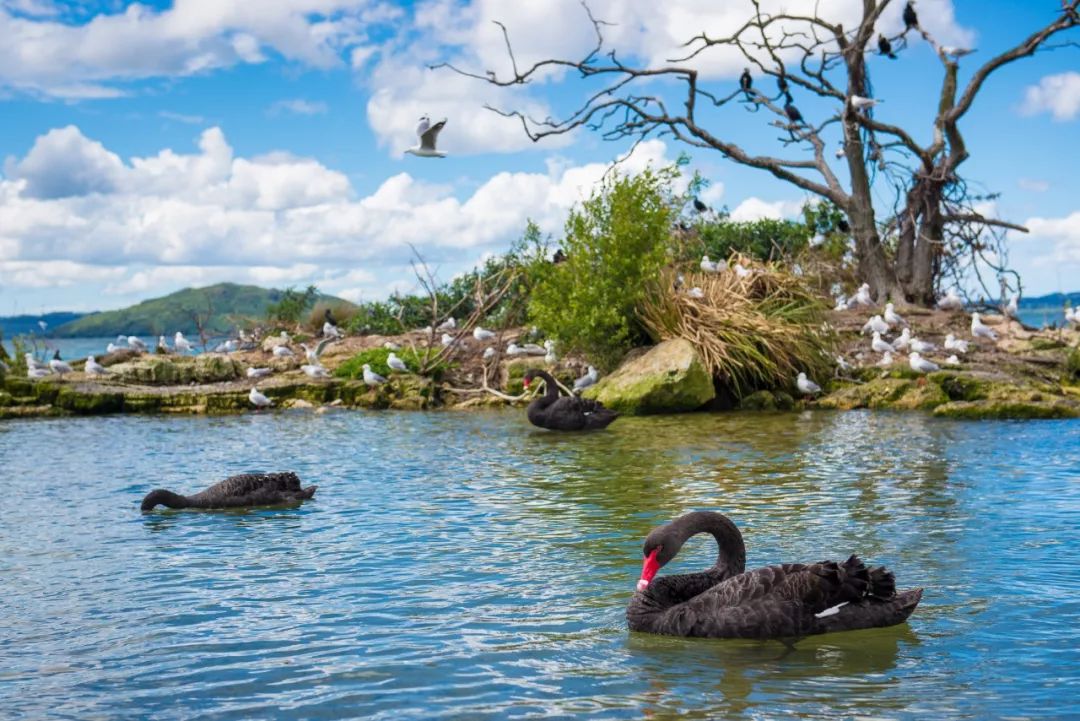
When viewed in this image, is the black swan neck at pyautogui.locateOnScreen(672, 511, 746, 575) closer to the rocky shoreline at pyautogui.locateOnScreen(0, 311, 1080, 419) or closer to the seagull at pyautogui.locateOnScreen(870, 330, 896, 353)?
the rocky shoreline at pyautogui.locateOnScreen(0, 311, 1080, 419)

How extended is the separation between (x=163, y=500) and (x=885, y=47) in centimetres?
2225

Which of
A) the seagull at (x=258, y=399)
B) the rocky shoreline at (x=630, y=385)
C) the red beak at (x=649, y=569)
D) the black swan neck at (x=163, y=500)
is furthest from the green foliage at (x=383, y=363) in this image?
the red beak at (x=649, y=569)

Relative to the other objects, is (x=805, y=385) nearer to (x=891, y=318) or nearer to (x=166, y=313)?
(x=891, y=318)

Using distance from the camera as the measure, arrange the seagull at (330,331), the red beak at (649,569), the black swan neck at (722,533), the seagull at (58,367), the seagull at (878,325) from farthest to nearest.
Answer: the seagull at (330,331)
the seagull at (58,367)
the seagull at (878,325)
the black swan neck at (722,533)
the red beak at (649,569)

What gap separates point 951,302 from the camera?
2891 centimetres

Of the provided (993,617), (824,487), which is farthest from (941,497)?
(993,617)

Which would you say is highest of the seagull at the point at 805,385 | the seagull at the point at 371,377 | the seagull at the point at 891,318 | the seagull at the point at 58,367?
the seagull at the point at 891,318

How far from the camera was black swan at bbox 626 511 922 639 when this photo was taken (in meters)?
7.13

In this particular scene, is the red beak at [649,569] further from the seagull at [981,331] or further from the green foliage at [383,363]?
the seagull at [981,331]

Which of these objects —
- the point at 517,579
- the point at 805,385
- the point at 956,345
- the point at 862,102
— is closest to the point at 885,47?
the point at 862,102

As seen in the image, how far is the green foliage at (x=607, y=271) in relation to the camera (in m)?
22.2

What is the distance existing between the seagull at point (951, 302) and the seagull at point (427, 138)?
56.1 ft

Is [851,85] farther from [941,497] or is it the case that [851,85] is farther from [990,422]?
[941,497]

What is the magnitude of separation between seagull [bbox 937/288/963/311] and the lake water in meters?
12.3
